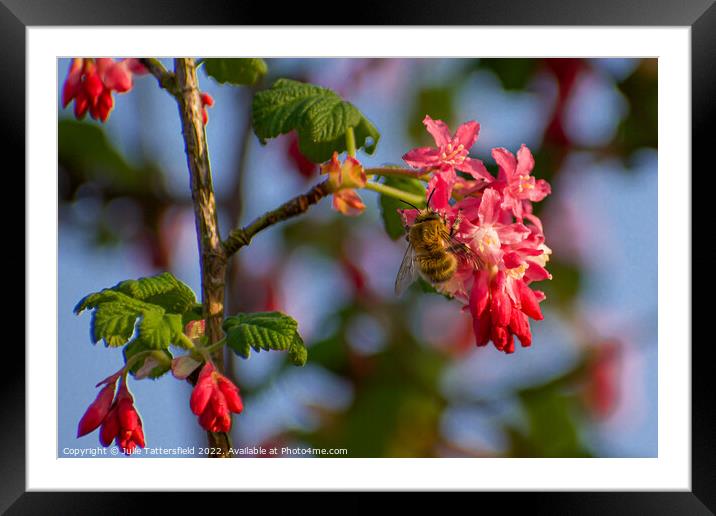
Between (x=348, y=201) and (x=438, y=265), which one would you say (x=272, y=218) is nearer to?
(x=348, y=201)

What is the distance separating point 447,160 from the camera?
117cm

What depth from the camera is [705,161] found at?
1.32m

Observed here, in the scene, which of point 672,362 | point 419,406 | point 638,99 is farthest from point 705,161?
point 419,406

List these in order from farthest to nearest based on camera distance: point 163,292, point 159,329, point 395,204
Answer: point 395,204
point 163,292
point 159,329

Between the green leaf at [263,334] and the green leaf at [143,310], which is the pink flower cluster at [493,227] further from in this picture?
the green leaf at [143,310]

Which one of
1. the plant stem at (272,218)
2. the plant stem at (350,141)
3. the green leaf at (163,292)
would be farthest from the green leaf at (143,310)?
the plant stem at (350,141)

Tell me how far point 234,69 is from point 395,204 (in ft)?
1.17

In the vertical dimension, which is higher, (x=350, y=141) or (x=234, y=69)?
(x=234, y=69)

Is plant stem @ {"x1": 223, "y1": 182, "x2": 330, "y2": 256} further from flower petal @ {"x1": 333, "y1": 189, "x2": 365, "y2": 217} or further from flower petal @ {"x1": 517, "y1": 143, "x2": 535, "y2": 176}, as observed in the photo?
flower petal @ {"x1": 517, "y1": 143, "x2": 535, "y2": 176}

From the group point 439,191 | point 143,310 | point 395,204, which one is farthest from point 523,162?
point 143,310

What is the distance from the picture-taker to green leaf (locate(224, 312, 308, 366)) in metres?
1.14

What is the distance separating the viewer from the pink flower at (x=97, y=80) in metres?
1.28

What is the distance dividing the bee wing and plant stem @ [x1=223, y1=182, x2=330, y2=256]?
202 mm

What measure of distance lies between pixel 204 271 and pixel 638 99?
3.06 ft
